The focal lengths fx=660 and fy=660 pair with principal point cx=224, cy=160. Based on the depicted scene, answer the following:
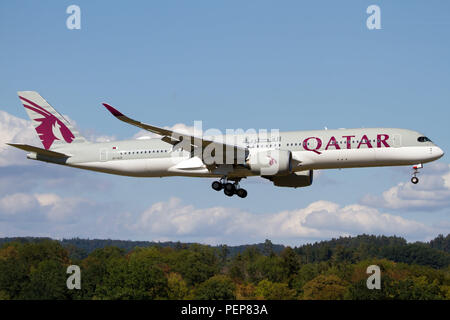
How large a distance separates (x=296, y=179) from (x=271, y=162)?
8268mm

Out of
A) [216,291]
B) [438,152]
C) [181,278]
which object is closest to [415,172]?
[438,152]

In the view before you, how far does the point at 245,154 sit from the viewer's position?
49.5 m

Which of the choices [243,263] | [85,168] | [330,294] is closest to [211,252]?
[243,263]

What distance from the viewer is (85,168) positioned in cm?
5597

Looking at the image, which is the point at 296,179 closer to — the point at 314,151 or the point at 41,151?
the point at 314,151

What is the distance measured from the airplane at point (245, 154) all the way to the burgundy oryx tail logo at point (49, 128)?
236 centimetres

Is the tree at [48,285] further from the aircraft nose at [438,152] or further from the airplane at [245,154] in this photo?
the aircraft nose at [438,152]

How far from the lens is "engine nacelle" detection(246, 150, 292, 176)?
4809 centimetres

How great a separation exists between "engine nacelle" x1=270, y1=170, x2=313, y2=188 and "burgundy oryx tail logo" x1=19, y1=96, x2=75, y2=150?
1839 centimetres

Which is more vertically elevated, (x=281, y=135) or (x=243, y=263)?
(x=281, y=135)

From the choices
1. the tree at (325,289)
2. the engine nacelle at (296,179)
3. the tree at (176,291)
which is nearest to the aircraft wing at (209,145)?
the engine nacelle at (296,179)

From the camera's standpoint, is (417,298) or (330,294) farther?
(330,294)
